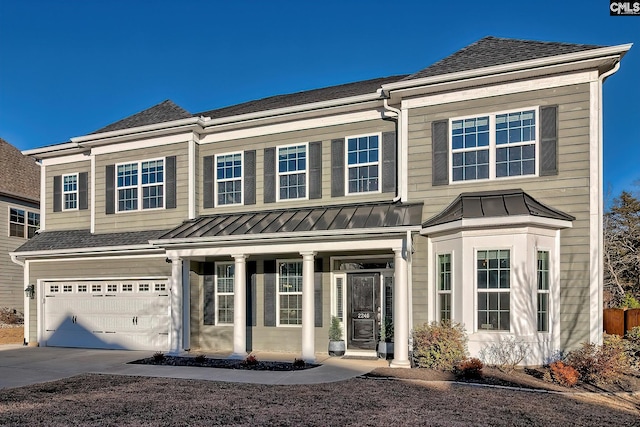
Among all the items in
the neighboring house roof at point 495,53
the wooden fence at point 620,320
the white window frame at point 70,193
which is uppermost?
the neighboring house roof at point 495,53

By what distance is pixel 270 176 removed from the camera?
13.3 meters

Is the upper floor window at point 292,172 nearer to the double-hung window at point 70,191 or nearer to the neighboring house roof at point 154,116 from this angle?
the neighboring house roof at point 154,116

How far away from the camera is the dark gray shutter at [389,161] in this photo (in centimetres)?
1198

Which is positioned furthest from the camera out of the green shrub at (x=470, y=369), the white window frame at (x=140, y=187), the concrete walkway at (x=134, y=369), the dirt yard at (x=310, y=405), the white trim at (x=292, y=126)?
the white window frame at (x=140, y=187)

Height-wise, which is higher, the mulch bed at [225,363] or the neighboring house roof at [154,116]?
the neighboring house roof at [154,116]

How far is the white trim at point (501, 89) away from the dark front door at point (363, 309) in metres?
4.16

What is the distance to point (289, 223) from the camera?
11828 mm

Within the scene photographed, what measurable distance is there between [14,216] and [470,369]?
20.7m

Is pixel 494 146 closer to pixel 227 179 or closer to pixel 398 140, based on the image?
pixel 398 140

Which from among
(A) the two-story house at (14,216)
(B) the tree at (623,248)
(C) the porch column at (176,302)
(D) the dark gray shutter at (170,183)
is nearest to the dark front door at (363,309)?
(C) the porch column at (176,302)

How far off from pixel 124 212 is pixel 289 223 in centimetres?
560

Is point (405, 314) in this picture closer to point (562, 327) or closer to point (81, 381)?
point (562, 327)

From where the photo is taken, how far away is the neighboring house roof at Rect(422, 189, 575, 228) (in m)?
9.70

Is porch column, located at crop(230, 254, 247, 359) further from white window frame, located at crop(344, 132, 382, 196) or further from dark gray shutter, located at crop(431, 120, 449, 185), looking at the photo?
dark gray shutter, located at crop(431, 120, 449, 185)
